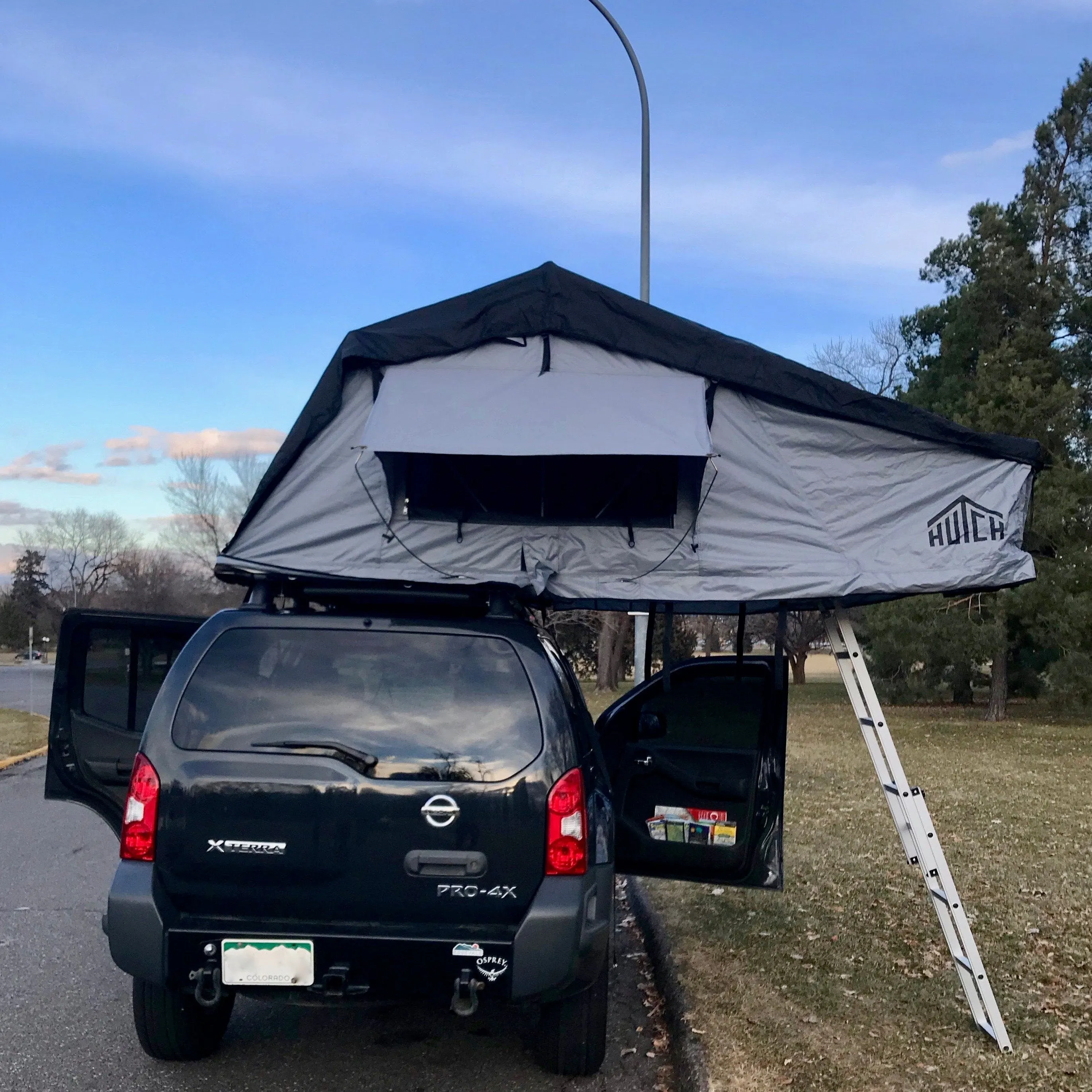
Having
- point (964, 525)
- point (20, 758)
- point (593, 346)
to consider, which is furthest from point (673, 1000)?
point (20, 758)

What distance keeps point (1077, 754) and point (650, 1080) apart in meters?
14.9

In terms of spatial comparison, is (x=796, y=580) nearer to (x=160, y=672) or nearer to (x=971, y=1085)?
(x=971, y=1085)

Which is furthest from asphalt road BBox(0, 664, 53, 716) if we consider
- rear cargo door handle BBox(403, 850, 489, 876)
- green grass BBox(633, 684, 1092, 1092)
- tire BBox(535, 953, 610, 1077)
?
rear cargo door handle BBox(403, 850, 489, 876)

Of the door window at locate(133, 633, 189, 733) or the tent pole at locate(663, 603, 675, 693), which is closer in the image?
the door window at locate(133, 633, 189, 733)

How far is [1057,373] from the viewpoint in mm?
23734

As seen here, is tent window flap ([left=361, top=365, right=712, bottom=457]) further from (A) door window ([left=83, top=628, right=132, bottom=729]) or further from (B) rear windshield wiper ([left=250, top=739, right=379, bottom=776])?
(A) door window ([left=83, top=628, right=132, bottom=729])

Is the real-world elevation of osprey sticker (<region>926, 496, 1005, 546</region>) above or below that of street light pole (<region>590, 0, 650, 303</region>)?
below

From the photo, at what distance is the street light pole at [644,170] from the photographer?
472 inches

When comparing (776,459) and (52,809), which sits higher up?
(776,459)

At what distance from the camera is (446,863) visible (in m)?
3.84

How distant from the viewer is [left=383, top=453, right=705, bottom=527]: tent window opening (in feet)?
16.4

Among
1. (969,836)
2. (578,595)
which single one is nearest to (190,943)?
(578,595)

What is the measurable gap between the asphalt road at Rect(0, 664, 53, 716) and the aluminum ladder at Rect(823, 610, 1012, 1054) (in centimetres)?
1399

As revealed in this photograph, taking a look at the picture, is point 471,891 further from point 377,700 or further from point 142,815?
point 142,815
